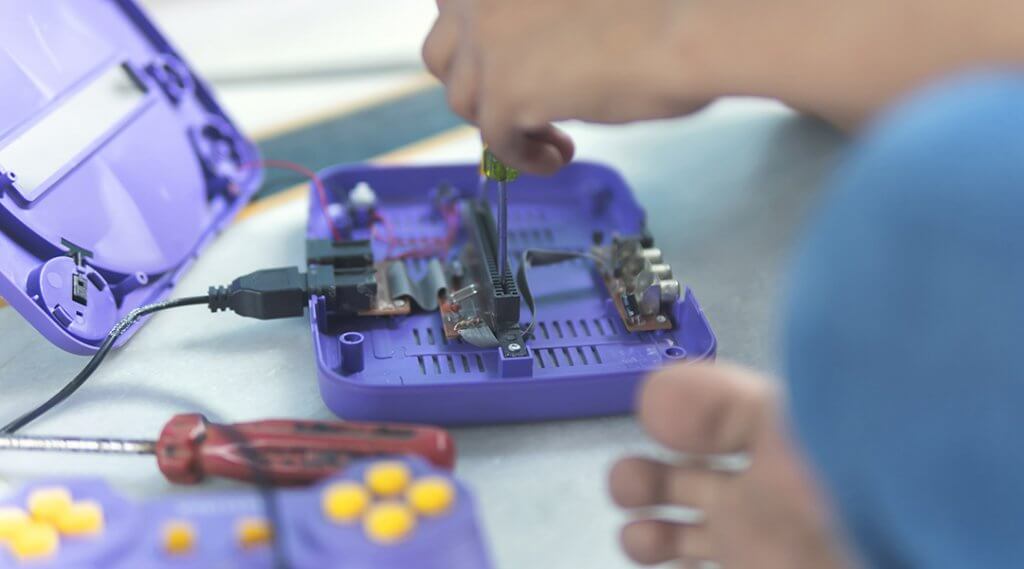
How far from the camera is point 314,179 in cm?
79

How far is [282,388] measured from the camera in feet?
1.94

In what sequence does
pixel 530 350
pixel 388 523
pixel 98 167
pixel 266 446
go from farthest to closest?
pixel 98 167 → pixel 530 350 → pixel 266 446 → pixel 388 523

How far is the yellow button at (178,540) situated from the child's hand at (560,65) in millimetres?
279

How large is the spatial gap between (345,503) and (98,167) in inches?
16.6

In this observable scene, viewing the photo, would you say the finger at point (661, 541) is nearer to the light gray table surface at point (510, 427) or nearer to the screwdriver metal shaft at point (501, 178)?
the light gray table surface at point (510, 427)

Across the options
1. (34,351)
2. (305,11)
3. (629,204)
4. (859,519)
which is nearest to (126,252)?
(34,351)

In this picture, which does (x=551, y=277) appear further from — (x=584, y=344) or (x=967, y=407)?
(x=967, y=407)

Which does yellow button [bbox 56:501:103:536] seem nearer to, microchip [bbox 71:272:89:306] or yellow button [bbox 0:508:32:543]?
yellow button [bbox 0:508:32:543]

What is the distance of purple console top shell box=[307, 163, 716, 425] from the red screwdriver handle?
53mm

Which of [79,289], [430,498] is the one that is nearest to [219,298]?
[79,289]

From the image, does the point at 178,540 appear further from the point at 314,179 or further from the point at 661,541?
the point at 314,179

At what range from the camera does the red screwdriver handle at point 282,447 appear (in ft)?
1.52

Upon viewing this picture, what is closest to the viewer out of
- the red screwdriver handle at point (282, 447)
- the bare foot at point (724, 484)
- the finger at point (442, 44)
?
the bare foot at point (724, 484)

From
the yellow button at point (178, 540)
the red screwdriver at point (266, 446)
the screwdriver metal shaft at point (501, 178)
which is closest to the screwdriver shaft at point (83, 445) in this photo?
the red screwdriver at point (266, 446)
